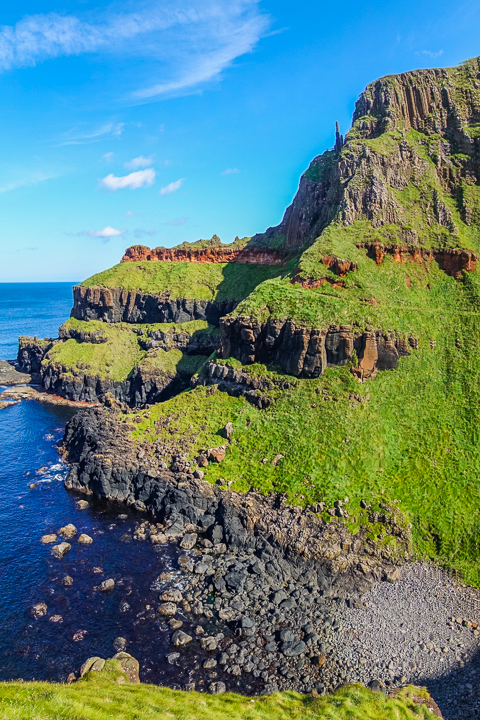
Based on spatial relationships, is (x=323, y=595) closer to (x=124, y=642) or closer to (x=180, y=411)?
(x=124, y=642)

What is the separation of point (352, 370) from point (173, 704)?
157 feet

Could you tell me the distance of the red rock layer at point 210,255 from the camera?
411 ft

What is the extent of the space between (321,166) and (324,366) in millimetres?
69801

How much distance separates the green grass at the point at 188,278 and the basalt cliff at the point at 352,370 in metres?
13.5

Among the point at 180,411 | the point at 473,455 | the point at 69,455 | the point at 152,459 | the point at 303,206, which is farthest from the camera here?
the point at 303,206

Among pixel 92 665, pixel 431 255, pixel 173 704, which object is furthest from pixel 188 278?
pixel 173 704

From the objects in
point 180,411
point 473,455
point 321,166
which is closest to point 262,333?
point 180,411

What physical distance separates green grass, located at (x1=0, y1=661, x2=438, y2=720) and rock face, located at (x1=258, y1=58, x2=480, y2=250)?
7076 centimetres

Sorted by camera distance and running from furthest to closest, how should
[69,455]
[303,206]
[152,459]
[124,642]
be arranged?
[303,206] < [69,455] < [152,459] < [124,642]

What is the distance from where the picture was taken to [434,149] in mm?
92188

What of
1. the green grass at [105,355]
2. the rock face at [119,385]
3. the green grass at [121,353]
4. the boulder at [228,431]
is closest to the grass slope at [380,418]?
the boulder at [228,431]

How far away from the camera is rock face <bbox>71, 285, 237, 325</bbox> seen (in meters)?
120

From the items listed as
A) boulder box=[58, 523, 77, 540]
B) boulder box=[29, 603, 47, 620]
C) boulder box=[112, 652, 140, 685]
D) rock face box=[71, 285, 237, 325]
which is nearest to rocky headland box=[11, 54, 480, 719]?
boulder box=[112, 652, 140, 685]

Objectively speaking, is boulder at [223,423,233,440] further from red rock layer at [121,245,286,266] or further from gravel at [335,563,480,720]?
red rock layer at [121,245,286,266]
